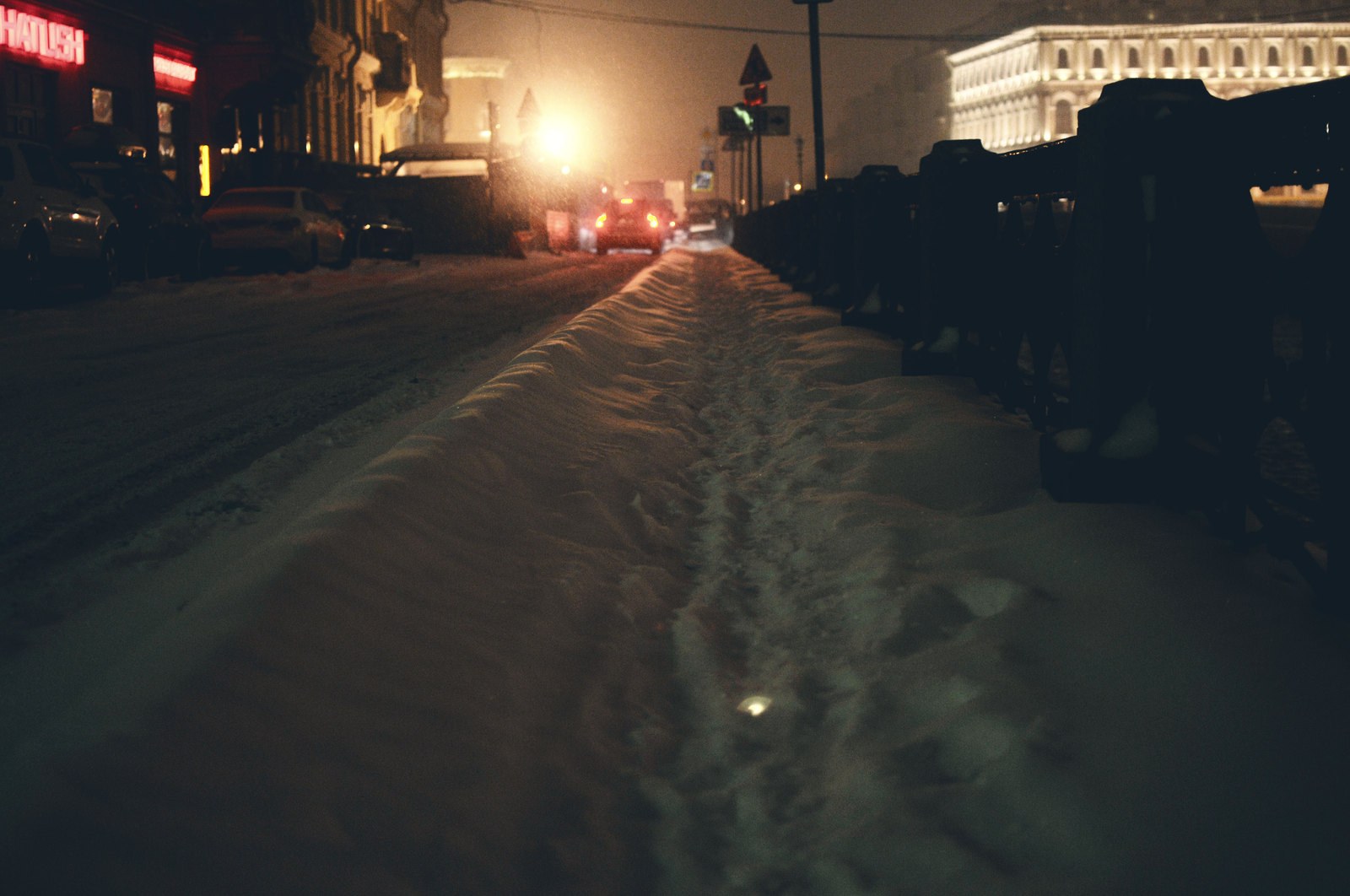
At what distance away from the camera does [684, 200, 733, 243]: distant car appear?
68062 mm

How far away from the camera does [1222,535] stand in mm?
3115

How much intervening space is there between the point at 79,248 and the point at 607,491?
1069 cm

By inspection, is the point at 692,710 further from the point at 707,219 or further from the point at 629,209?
the point at 707,219

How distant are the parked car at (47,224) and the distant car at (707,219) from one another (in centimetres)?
5423

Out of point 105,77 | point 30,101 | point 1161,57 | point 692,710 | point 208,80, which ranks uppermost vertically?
point 1161,57

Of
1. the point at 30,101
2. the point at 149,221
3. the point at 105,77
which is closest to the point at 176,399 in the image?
the point at 149,221

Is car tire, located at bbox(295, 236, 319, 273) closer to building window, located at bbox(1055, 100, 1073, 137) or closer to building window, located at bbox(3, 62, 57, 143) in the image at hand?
building window, located at bbox(3, 62, 57, 143)

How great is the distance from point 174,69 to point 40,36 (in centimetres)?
644

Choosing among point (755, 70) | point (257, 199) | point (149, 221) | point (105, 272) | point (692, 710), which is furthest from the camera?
point (755, 70)

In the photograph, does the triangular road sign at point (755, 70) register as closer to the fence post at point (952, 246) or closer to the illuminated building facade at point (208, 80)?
the illuminated building facade at point (208, 80)

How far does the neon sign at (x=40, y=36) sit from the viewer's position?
1906 centimetres

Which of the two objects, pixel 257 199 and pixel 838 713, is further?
pixel 257 199

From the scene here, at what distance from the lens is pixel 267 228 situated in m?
16.7

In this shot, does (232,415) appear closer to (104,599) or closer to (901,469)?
(104,599)
